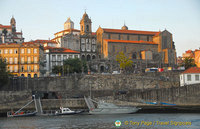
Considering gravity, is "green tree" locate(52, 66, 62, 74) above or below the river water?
above

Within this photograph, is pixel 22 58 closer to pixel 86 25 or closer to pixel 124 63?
pixel 124 63

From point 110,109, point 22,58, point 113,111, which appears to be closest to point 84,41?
point 22,58

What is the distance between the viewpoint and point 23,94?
7425 centimetres

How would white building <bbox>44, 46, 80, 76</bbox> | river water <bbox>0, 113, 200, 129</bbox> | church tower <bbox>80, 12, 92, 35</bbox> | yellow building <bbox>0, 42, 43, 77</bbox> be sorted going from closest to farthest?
river water <bbox>0, 113, 200, 129</bbox>, yellow building <bbox>0, 42, 43, 77</bbox>, white building <bbox>44, 46, 80, 76</bbox>, church tower <bbox>80, 12, 92, 35</bbox>

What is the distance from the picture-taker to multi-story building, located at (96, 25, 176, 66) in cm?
11812

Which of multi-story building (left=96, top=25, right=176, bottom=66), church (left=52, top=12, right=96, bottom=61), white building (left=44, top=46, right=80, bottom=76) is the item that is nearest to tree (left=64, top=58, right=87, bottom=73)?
white building (left=44, top=46, right=80, bottom=76)

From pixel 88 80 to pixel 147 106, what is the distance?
68.2 feet

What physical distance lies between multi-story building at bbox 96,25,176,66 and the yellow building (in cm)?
2834

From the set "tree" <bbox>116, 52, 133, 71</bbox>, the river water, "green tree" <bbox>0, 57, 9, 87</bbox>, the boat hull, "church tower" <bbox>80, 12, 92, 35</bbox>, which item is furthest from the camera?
"church tower" <bbox>80, 12, 92, 35</bbox>

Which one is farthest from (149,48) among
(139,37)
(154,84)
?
(154,84)

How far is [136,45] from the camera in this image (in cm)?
12144

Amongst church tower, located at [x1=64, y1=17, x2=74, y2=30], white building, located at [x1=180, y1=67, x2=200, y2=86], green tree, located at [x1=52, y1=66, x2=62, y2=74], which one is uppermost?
church tower, located at [x1=64, y1=17, x2=74, y2=30]

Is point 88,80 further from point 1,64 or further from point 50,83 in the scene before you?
point 1,64

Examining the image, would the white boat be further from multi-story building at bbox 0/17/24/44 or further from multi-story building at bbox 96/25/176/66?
multi-story building at bbox 0/17/24/44
